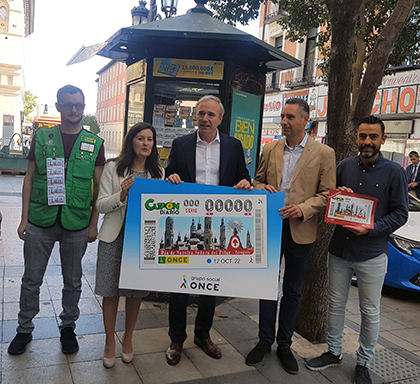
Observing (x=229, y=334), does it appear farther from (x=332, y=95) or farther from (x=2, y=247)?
(x=2, y=247)

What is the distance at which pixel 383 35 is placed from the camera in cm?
426

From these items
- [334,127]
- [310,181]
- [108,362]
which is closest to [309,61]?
[334,127]

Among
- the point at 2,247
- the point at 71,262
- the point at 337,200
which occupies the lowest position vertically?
the point at 2,247

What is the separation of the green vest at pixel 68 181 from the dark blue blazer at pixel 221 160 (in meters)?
0.69

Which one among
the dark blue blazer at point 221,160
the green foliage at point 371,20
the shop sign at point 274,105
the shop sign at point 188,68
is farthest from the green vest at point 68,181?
the shop sign at point 274,105

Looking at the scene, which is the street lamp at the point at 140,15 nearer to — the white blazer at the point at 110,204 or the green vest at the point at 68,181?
the green vest at the point at 68,181

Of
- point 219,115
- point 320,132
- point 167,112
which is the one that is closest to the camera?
point 219,115

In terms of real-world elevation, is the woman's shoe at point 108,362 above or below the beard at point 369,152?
below

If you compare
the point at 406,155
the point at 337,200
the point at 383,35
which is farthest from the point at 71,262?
the point at 406,155

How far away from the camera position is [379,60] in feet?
13.9

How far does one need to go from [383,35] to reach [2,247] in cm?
633

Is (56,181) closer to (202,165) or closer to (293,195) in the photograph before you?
(202,165)

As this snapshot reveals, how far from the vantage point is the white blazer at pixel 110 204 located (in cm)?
333

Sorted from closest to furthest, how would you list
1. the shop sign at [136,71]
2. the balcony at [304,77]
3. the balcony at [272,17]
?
the shop sign at [136,71], the balcony at [304,77], the balcony at [272,17]
